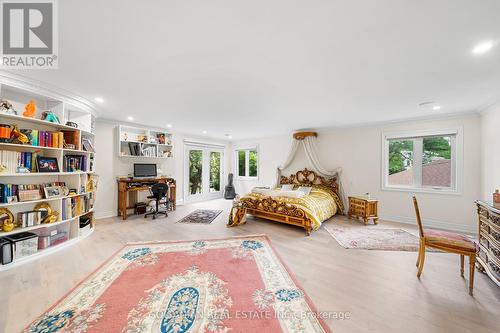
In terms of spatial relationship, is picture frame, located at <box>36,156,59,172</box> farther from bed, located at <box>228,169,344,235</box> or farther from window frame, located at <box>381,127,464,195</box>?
window frame, located at <box>381,127,464,195</box>

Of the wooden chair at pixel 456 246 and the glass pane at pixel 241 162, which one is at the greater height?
the glass pane at pixel 241 162

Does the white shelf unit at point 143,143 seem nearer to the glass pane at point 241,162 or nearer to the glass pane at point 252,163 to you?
the glass pane at point 241,162

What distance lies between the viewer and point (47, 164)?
2.84 meters

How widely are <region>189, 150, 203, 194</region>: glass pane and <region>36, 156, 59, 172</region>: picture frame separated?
387 centimetres

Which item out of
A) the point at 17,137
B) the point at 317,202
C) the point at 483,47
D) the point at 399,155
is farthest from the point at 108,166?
the point at 399,155

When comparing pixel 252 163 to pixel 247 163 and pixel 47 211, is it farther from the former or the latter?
pixel 47 211

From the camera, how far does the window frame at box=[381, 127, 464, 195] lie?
3891 millimetres

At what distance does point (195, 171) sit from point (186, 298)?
5.41 meters

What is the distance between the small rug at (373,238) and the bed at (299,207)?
44cm

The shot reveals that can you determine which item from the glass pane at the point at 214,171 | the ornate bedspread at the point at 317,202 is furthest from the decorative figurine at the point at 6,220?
the glass pane at the point at 214,171

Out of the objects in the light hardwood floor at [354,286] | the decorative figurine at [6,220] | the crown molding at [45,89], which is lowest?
the light hardwood floor at [354,286]

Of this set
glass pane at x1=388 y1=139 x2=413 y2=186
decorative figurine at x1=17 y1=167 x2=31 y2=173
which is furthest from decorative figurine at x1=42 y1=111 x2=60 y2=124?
glass pane at x1=388 y1=139 x2=413 y2=186

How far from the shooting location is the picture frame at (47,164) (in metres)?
2.76

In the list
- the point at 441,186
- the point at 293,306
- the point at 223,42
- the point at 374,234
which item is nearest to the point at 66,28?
the point at 223,42
